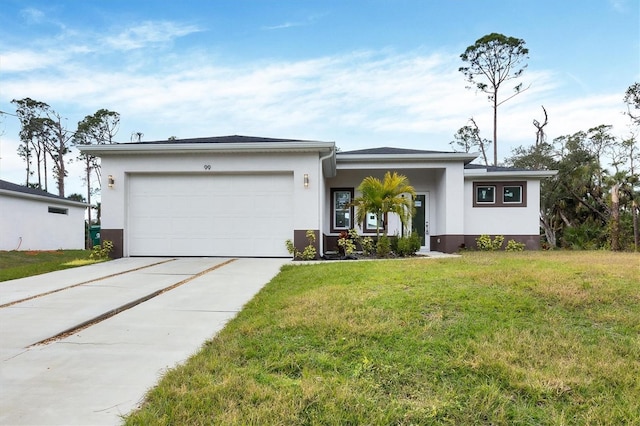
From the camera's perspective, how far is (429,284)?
4953 mm

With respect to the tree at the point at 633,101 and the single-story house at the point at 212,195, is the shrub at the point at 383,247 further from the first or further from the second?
the tree at the point at 633,101

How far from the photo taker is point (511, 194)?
12586 millimetres

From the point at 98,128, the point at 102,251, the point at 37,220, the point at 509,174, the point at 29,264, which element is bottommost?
the point at 29,264

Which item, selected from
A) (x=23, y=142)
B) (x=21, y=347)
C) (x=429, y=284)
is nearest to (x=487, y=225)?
(x=429, y=284)

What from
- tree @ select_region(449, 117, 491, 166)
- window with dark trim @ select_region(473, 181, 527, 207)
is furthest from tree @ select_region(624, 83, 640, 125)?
window with dark trim @ select_region(473, 181, 527, 207)

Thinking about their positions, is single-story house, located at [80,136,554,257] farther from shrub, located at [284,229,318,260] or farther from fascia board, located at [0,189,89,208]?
fascia board, located at [0,189,89,208]

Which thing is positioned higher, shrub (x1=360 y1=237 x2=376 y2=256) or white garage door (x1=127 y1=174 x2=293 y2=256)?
white garage door (x1=127 y1=174 x2=293 y2=256)

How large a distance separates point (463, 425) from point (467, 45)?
81.3 ft

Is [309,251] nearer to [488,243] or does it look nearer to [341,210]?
[341,210]

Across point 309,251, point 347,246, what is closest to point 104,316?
point 309,251

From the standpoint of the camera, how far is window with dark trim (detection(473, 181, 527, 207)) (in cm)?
1252

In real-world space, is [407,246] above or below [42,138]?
below

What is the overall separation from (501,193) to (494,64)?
1385 cm

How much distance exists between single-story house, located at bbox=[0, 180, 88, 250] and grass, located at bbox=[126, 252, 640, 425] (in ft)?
49.7
